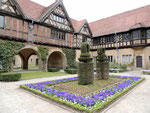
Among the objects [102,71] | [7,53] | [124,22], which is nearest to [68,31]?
[7,53]

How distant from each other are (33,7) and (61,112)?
61.1ft

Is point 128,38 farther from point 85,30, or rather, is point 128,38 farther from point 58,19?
point 58,19

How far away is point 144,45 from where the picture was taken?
17.6 meters

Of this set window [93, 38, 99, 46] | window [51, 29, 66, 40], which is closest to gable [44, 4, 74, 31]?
window [51, 29, 66, 40]

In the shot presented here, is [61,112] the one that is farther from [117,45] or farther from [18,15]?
[117,45]

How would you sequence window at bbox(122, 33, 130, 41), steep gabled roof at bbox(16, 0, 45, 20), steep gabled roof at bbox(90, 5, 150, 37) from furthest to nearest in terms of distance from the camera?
window at bbox(122, 33, 130, 41)
steep gabled roof at bbox(90, 5, 150, 37)
steep gabled roof at bbox(16, 0, 45, 20)

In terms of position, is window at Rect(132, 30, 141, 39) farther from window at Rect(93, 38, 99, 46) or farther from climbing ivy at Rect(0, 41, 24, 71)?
climbing ivy at Rect(0, 41, 24, 71)

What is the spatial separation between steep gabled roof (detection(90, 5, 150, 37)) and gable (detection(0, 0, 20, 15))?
17066mm

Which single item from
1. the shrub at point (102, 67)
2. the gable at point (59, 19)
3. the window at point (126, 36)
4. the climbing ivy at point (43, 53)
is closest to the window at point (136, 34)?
the window at point (126, 36)

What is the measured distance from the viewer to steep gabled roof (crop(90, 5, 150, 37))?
1911 centimetres

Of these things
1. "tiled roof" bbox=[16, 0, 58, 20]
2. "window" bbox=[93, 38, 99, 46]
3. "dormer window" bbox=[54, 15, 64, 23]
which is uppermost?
"tiled roof" bbox=[16, 0, 58, 20]

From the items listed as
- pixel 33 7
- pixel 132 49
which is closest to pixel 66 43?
pixel 33 7

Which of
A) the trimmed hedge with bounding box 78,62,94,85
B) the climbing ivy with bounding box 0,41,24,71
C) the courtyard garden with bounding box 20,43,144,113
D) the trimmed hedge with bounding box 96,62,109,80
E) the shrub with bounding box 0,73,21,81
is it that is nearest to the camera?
the courtyard garden with bounding box 20,43,144,113

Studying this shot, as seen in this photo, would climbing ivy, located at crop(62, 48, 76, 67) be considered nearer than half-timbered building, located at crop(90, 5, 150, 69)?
No
